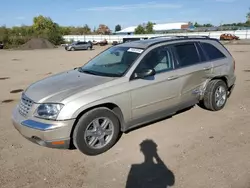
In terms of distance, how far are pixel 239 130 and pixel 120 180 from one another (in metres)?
2.67

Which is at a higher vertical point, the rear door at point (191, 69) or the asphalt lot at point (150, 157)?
the rear door at point (191, 69)

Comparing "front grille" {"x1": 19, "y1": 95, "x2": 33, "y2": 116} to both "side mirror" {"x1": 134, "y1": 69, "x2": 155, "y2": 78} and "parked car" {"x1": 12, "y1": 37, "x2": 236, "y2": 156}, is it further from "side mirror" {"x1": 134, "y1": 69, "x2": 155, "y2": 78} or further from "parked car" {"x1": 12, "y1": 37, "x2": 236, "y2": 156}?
"side mirror" {"x1": 134, "y1": 69, "x2": 155, "y2": 78}

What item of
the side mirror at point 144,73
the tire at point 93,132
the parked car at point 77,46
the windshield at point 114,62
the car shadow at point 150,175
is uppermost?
the parked car at point 77,46

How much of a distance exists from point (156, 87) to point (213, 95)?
172 cm

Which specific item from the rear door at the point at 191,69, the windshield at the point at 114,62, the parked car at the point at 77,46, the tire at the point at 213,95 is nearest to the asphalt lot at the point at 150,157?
the tire at the point at 213,95

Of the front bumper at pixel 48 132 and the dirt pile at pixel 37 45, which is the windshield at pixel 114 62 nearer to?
the front bumper at pixel 48 132

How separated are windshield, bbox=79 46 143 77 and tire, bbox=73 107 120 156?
749 millimetres

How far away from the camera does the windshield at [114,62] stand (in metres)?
4.59

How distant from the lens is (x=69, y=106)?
377cm

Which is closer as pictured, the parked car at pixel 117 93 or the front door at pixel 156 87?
the parked car at pixel 117 93

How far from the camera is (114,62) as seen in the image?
16.6ft

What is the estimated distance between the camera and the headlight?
377cm

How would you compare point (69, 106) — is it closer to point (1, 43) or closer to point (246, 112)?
point (246, 112)

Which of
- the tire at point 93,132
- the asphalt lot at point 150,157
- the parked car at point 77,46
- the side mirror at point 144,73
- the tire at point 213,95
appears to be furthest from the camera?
the parked car at point 77,46
